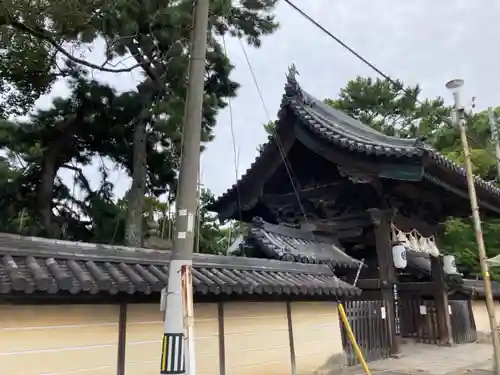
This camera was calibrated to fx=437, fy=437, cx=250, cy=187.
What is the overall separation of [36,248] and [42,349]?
40.5 inches

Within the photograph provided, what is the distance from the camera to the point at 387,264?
9.70 meters

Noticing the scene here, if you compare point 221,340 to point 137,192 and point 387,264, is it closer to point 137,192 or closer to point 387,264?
point 387,264

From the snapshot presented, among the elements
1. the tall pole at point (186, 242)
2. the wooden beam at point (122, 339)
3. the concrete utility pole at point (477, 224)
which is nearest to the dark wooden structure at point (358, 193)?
the concrete utility pole at point (477, 224)

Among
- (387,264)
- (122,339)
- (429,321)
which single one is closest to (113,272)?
(122,339)

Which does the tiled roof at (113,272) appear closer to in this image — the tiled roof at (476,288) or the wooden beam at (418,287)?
the wooden beam at (418,287)

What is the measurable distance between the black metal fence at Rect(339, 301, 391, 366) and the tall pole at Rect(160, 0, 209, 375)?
5.51 meters

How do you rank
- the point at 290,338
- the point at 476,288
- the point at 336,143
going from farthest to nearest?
the point at 476,288 → the point at 336,143 → the point at 290,338

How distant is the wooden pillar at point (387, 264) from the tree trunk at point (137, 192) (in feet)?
19.0

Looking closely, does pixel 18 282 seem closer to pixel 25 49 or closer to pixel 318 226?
pixel 318 226

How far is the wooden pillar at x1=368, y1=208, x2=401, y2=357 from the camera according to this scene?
9451 millimetres

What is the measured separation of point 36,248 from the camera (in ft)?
15.2

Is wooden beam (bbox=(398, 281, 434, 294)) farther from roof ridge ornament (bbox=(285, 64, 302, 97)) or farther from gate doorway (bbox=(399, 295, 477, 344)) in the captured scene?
roof ridge ornament (bbox=(285, 64, 302, 97))

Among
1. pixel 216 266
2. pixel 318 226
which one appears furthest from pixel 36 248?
pixel 318 226

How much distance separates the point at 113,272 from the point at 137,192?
283 inches
